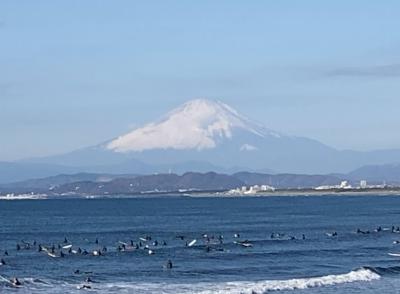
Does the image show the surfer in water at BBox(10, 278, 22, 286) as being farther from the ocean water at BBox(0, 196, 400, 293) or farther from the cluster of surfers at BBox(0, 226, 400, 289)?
the cluster of surfers at BBox(0, 226, 400, 289)

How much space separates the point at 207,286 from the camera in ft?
213

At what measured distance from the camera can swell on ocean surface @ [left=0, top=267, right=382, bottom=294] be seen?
6278 centimetres

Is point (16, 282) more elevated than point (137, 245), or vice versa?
point (137, 245)

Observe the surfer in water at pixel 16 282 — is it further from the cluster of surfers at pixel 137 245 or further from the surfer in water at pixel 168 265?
the cluster of surfers at pixel 137 245

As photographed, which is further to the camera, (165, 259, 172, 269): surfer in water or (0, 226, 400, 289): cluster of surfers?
(0, 226, 400, 289): cluster of surfers

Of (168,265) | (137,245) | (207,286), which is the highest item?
(137,245)

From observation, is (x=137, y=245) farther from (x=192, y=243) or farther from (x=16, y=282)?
(x=16, y=282)

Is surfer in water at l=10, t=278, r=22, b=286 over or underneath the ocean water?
underneath

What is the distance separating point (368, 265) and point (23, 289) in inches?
1005

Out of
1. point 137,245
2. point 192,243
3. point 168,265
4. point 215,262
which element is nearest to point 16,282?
point 168,265

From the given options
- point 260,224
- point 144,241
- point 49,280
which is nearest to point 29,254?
point 144,241

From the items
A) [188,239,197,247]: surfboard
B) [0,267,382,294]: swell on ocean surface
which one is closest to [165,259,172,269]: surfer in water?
[0,267,382,294]: swell on ocean surface

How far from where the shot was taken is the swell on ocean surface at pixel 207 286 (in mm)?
62781

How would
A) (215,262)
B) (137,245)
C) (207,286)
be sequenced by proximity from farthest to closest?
1. (137,245)
2. (215,262)
3. (207,286)
